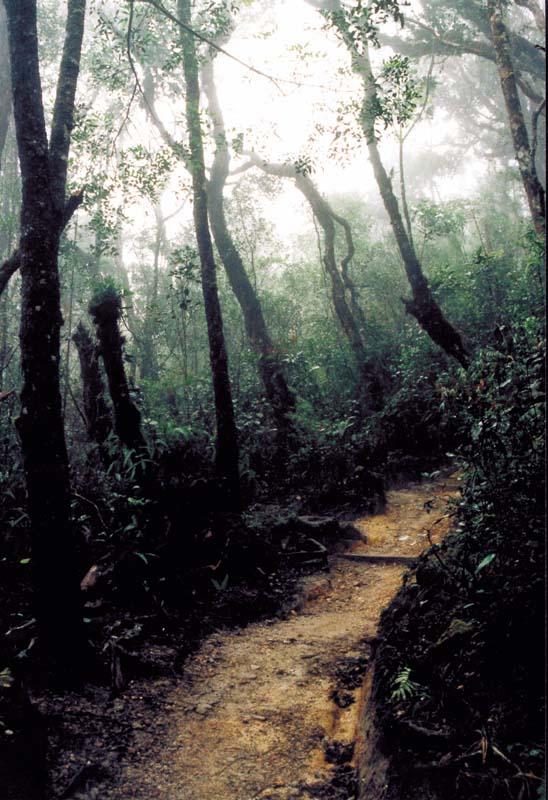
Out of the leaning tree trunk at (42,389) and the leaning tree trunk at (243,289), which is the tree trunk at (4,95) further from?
the leaning tree trunk at (42,389)

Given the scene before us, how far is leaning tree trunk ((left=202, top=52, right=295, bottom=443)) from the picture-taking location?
42.2ft

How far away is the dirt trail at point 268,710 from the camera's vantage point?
11.0ft

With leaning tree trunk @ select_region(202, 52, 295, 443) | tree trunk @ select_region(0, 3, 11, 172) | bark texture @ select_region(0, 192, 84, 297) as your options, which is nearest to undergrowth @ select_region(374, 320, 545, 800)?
bark texture @ select_region(0, 192, 84, 297)

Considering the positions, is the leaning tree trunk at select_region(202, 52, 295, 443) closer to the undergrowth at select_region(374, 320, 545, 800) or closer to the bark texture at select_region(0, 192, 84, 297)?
the bark texture at select_region(0, 192, 84, 297)

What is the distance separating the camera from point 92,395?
8.49 metres

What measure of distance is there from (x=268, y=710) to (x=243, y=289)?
42.1 ft

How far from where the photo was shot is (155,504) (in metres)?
6.48

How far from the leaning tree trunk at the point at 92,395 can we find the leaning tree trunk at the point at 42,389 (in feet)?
12.9

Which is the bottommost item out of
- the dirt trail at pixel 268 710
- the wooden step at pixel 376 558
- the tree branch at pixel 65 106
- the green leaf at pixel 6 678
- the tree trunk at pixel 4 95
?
the dirt trail at pixel 268 710

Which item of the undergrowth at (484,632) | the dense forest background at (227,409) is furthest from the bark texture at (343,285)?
the undergrowth at (484,632)

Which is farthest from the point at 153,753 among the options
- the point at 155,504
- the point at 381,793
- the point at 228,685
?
the point at 155,504

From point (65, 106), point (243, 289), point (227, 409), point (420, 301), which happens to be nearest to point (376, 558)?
point (227, 409)

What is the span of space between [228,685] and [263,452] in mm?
6718

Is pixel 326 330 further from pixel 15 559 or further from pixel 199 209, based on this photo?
pixel 15 559
